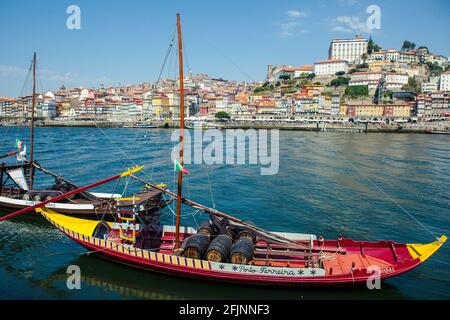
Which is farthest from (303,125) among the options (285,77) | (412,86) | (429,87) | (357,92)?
(285,77)

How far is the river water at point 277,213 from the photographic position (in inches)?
351

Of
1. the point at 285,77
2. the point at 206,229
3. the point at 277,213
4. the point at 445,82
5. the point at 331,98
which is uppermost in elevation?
the point at 285,77

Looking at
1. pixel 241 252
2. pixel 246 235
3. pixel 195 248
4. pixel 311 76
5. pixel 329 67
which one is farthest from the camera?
pixel 311 76

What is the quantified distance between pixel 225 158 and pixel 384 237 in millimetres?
19204

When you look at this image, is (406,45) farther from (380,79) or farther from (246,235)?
(246,235)

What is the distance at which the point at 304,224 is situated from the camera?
13.7 metres

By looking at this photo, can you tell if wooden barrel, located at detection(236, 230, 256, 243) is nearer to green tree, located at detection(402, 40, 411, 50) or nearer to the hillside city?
the hillside city

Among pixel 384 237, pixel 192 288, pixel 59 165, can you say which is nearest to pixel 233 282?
pixel 192 288

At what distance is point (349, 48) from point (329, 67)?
1366 centimetres

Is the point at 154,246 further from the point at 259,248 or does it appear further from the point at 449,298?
the point at 449,298

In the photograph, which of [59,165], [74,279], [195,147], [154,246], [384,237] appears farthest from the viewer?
[195,147]

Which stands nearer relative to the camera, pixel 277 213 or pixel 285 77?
pixel 277 213

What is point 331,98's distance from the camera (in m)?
80.1

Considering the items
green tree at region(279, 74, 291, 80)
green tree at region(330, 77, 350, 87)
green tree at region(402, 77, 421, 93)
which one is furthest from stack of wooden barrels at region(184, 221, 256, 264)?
green tree at region(279, 74, 291, 80)
